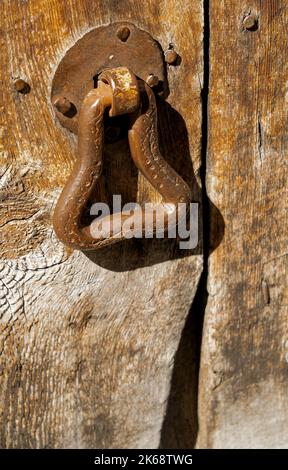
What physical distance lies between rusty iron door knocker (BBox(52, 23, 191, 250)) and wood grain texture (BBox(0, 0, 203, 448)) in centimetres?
2

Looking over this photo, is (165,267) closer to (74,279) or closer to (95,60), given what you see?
(74,279)

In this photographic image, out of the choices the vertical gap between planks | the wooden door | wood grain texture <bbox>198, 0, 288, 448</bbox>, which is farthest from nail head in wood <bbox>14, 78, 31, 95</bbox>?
the vertical gap between planks

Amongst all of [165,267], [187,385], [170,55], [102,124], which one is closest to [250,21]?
[170,55]

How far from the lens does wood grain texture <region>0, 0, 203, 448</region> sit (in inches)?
24.9

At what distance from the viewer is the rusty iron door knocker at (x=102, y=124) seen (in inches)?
23.6

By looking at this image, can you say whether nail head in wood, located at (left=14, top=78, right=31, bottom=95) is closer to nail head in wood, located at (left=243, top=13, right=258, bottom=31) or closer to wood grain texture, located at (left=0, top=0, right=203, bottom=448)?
wood grain texture, located at (left=0, top=0, right=203, bottom=448)

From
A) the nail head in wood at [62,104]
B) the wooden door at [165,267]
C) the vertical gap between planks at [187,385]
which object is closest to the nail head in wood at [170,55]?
the wooden door at [165,267]

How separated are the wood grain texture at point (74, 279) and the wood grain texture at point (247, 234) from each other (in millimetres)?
37

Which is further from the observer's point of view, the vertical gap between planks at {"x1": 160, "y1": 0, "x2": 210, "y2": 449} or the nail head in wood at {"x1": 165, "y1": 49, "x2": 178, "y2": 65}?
the vertical gap between planks at {"x1": 160, "y1": 0, "x2": 210, "y2": 449}

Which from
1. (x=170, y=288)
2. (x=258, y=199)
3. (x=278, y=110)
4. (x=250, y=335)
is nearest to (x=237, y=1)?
(x=278, y=110)

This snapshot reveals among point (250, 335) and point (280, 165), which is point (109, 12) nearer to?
point (280, 165)

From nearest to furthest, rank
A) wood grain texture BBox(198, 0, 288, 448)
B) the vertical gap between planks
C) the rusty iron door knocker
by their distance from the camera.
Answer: the rusty iron door knocker → wood grain texture BBox(198, 0, 288, 448) → the vertical gap between planks

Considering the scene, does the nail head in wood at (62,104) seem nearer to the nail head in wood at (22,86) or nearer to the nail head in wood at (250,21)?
the nail head in wood at (22,86)

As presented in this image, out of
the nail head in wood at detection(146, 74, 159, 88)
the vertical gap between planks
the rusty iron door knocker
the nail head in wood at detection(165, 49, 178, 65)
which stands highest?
the nail head in wood at detection(165, 49, 178, 65)
